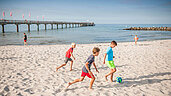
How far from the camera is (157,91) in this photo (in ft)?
13.3

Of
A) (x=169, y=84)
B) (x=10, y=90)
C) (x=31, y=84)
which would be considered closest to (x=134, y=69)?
(x=169, y=84)

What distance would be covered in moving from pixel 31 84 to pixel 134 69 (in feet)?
15.1

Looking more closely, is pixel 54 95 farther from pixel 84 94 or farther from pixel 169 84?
pixel 169 84

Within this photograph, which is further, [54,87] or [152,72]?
[152,72]

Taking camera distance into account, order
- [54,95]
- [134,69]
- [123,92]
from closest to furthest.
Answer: [54,95] < [123,92] < [134,69]

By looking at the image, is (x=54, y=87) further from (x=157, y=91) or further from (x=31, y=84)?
(x=157, y=91)

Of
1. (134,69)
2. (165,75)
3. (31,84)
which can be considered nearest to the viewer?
(31,84)

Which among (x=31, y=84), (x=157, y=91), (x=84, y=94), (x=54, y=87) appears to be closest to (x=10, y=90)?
(x=31, y=84)

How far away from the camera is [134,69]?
6.25 m

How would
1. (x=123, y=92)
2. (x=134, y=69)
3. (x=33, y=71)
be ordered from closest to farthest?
(x=123, y=92), (x=33, y=71), (x=134, y=69)

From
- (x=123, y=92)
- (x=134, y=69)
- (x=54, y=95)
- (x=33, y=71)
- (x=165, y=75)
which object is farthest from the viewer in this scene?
(x=134, y=69)

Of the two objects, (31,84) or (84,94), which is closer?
(84,94)

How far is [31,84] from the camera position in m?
4.43

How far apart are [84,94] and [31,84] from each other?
193 cm
